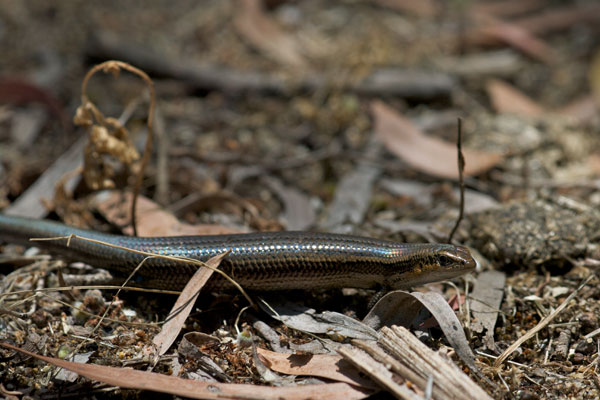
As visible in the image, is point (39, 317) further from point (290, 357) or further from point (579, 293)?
point (579, 293)

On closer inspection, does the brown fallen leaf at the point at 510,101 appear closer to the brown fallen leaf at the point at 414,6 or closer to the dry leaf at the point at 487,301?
the brown fallen leaf at the point at 414,6

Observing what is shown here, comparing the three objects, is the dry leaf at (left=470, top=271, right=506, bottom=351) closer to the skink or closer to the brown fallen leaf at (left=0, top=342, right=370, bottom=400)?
the skink

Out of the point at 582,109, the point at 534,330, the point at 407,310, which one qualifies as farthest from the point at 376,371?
the point at 582,109

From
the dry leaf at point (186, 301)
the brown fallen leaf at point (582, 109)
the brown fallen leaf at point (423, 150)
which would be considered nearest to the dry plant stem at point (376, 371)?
the dry leaf at point (186, 301)

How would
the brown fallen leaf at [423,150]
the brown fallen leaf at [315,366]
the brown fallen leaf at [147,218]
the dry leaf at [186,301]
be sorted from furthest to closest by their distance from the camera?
1. the brown fallen leaf at [423,150]
2. the brown fallen leaf at [147,218]
3. the dry leaf at [186,301]
4. the brown fallen leaf at [315,366]

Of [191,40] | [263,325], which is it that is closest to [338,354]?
[263,325]

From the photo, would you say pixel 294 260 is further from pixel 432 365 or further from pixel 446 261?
pixel 432 365

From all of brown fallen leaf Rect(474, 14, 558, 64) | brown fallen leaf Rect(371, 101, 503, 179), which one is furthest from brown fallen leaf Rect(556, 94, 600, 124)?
brown fallen leaf Rect(371, 101, 503, 179)
